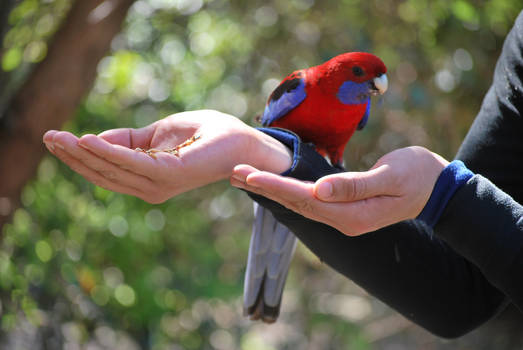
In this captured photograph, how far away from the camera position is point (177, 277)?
240 cm

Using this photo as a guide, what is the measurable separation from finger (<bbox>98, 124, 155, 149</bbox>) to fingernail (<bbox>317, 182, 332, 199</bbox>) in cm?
36

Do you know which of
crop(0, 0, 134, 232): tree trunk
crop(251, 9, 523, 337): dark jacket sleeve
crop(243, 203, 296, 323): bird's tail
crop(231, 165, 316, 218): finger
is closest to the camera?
crop(231, 165, 316, 218): finger

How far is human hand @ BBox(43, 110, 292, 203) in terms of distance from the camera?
761 mm

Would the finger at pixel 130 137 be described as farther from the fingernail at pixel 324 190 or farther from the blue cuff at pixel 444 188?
the blue cuff at pixel 444 188

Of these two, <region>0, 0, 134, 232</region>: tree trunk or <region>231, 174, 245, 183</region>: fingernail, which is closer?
<region>231, 174, 245, 183</region>: fingernail

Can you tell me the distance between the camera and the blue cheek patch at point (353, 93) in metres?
1.33

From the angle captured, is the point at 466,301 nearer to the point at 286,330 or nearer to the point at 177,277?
the point at 177,277

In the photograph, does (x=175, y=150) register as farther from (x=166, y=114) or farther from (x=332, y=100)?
(x=166, y=114)

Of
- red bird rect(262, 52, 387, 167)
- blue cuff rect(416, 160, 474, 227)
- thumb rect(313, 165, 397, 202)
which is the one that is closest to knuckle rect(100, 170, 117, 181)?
thumb rect(313, 165, 397, 202)

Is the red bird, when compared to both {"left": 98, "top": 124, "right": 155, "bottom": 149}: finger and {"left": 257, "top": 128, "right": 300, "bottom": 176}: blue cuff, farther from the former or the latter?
{"left": 98, "top": 124, "right": 155, "bottom": 149}: finger

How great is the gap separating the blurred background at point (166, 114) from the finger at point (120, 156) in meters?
1.17

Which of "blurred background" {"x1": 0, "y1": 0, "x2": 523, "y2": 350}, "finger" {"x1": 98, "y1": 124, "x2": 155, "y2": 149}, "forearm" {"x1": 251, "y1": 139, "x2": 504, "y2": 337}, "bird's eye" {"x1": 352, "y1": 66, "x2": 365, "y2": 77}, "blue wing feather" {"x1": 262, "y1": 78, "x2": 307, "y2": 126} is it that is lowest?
"blurred background" {"x1": 0, "y1": 0, "x2": 523, "y2": 350}

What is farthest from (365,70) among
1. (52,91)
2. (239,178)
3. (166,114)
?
(166,114)

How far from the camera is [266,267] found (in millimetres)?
1277
